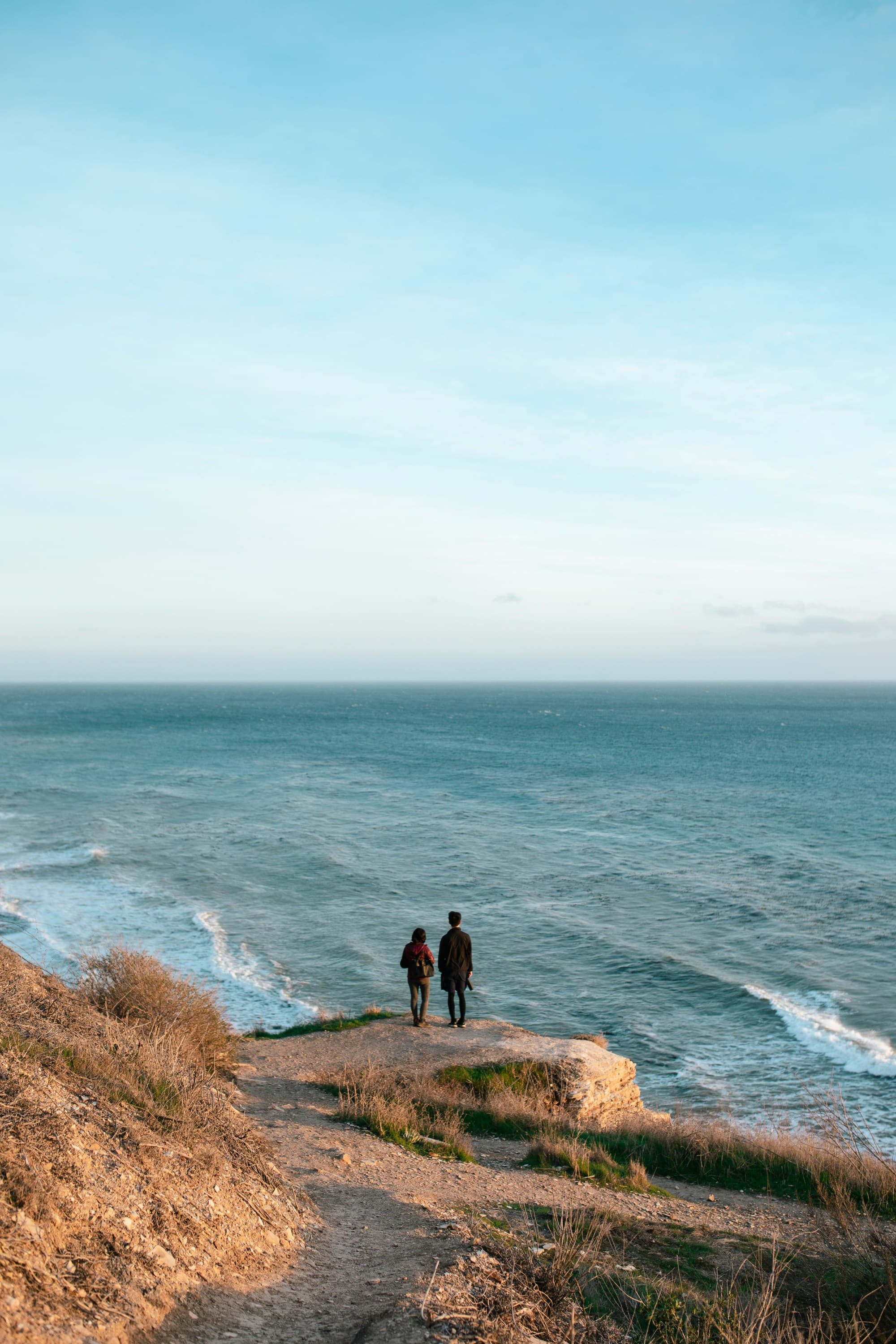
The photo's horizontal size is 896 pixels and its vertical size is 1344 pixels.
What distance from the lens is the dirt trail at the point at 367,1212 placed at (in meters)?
5.27

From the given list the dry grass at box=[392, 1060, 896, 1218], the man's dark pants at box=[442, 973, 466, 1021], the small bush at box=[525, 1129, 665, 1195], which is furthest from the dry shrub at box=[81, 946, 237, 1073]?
the small bush at box=[525, 1129, 665, 1195]

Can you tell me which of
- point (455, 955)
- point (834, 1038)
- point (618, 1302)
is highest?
point (618, 1302)

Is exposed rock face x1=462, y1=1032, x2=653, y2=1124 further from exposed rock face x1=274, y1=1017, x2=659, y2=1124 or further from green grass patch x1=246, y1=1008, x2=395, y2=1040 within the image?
green grass patch x1=246, y1=1008, x2=395, y2=1040

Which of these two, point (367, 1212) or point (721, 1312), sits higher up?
point (721, 1312)

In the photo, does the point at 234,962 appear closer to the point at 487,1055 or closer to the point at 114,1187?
the point at 487,1055

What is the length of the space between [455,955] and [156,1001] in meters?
4.56

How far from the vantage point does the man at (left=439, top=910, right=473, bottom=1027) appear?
1380 centimetres

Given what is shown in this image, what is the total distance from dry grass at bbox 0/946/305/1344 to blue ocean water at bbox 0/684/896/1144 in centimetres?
1103

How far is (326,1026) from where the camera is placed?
1564cm

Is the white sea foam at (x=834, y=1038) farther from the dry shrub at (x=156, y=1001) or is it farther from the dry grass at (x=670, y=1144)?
the dry shrub at (x=156, y=1001)

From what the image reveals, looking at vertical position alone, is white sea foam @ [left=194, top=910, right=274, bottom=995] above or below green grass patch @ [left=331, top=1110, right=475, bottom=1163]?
below

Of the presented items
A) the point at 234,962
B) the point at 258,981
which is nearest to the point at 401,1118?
the point at 258,981

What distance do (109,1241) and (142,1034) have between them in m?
5.37

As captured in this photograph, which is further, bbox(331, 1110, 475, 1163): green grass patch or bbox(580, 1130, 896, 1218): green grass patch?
bbox(331, 1110, 475, 1163): green grass patch
